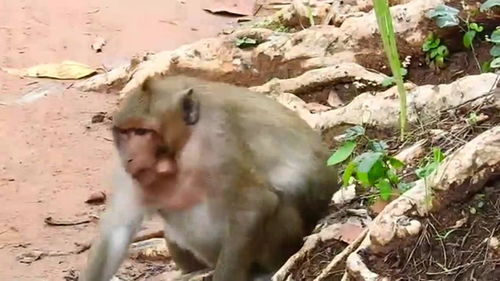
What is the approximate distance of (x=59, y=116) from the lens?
747 cm

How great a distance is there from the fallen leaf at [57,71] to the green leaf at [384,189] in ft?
14.5

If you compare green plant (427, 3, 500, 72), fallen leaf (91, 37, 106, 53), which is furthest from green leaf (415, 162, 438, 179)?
fallen leaf (91, 37, 106, 53)

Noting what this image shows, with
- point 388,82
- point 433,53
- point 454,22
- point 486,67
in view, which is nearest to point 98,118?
point 388,82

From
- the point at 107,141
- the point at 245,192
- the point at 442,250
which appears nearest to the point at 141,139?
the point at 245,192

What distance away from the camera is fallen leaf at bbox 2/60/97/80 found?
8031 millimetres

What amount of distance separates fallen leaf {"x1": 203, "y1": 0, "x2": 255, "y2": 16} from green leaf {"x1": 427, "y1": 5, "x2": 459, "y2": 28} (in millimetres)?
3792

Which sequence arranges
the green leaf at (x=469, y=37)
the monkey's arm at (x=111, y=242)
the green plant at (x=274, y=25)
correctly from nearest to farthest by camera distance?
the monkey's arm at (x=111, y=242) → the green leaf at (x=469, y=37) → the green plant at (x=274, y=25)

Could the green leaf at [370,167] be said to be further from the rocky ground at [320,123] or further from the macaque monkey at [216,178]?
the macaque monkey at [216,178]

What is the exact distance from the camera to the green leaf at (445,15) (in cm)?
564

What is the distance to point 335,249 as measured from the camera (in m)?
4.20

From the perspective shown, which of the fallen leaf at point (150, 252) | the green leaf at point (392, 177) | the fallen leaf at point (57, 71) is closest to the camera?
the green leaf at point (392, 177)

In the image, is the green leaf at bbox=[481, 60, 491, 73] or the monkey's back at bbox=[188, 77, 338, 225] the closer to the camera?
the monkey's back at bbox=[188, 77, 338, 225]

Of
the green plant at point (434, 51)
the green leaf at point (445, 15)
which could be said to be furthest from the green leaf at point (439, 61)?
the green leaf at point (445, 15)

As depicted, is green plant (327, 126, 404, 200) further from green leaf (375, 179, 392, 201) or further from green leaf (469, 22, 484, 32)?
green leaf (469, 22, 484, 32)
